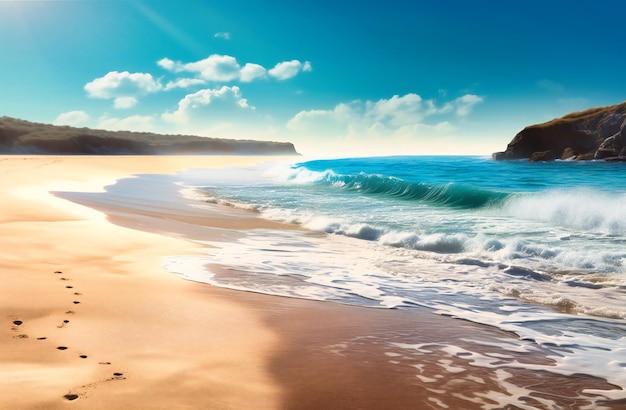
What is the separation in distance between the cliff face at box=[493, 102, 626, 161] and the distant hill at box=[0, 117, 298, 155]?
107 metres

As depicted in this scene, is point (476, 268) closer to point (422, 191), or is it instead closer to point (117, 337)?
point (117, 337)

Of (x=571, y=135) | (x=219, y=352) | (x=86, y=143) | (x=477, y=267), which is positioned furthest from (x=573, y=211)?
(x=86, y=143)

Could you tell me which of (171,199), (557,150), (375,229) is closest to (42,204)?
(171,199)

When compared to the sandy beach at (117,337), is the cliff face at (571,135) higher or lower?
higher

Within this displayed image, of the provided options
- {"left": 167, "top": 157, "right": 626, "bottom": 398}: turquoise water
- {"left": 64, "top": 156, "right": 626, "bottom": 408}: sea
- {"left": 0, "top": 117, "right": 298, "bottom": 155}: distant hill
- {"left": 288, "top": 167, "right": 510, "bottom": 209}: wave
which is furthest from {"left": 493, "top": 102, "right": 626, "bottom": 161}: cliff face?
{"left": 0, "top": 117, "right": 298, "bottom": 155}: distant hill

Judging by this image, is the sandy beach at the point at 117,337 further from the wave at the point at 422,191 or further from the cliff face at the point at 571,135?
the cliff face at the point at 571,135

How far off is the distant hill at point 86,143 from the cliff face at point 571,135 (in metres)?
107

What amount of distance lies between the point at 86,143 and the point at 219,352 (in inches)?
5664

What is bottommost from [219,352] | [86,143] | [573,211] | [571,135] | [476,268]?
[476,268]

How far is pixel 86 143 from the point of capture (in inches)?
5217

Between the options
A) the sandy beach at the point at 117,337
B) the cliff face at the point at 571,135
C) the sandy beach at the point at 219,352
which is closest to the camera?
the sandy beach at the point at 117,337

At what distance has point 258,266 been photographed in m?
8.84

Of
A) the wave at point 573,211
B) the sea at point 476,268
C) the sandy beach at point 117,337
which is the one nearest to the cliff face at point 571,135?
the wave at point 573,211

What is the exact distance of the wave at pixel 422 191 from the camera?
2170cm
